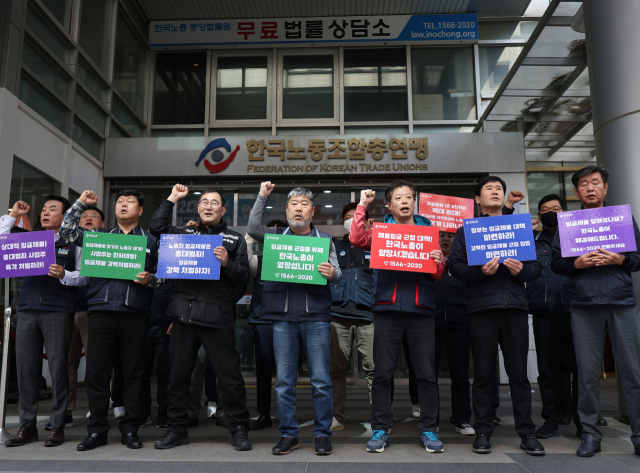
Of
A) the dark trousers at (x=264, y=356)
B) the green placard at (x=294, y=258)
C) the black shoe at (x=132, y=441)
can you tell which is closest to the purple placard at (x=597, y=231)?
the green placard at (x=294, y=258)

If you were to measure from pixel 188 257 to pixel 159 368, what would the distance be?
169cm

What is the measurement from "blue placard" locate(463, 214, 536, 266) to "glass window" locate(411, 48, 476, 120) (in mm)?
6883

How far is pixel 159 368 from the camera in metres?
4.71

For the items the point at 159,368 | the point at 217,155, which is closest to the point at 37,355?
the point at 159,368

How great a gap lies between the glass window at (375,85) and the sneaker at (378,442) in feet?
24.7

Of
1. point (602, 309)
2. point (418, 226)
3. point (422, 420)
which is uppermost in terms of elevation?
point (418, 226)

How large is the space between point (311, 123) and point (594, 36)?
5763mm

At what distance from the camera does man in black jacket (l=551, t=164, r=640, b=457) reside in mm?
3355

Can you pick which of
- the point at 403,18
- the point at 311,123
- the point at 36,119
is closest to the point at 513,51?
the point at 403,18

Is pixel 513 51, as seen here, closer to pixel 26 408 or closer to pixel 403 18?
pixel 403 18

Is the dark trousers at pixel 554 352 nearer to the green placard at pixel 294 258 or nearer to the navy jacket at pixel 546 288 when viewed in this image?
the navy jacket at pixel 546 288

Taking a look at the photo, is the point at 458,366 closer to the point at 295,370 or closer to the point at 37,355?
the point at 295,370

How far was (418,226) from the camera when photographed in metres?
3.59

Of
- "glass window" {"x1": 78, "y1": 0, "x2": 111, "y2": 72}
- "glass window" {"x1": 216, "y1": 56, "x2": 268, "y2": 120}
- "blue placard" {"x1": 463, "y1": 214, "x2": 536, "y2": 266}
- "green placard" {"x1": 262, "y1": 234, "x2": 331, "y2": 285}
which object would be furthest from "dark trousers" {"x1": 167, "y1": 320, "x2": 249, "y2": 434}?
"glass window" {"x1": 216, "y1": 56, "x2": 268, "y2": 120}
